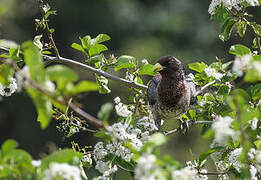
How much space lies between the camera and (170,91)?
3273 mm

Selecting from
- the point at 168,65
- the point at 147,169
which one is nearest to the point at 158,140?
the point at 147,169

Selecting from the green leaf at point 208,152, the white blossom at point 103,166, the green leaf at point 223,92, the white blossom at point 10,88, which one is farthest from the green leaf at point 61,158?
the green leaf at point 223,92

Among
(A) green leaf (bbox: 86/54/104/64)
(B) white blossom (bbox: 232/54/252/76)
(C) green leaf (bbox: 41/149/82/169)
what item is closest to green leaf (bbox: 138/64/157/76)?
(A) green leaf (bbox: 86/54/104/64)

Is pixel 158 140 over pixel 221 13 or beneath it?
beneath

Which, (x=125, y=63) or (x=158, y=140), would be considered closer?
(x=158, y=140)

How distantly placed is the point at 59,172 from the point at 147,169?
273 mm

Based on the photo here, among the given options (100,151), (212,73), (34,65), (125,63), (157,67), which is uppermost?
(157,67)

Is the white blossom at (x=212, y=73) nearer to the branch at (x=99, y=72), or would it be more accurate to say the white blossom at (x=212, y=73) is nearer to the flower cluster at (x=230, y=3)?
the flower cluster at (x=230, y=3)

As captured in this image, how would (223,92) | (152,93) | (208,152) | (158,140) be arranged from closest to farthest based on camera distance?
(158,140) → (208,152) → (223,92) → (152,93)

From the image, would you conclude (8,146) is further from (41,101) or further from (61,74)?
(61,74)

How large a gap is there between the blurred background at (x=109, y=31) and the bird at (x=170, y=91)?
26.5ft

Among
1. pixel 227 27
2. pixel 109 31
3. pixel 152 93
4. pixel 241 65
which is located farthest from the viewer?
pixel 109 31

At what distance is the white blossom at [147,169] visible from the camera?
1.38 m

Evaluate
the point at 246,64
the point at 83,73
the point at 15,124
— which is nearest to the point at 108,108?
the point at 246,64
